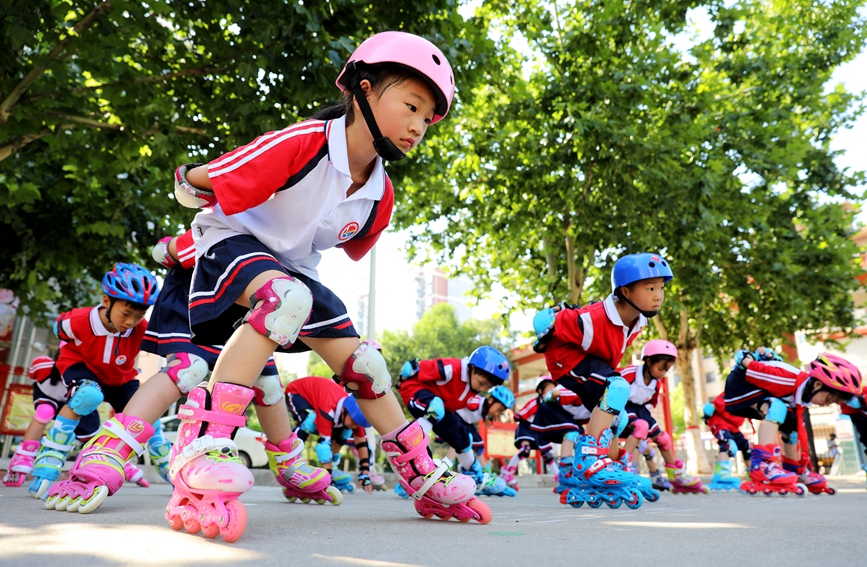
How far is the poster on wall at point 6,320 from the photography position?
46.3ft

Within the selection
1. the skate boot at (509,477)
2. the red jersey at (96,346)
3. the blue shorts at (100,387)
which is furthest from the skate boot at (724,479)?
the red jersey at (96,346)

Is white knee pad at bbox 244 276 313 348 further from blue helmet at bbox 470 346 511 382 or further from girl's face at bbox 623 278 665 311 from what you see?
blue helmet at bbox 470 346 511 382

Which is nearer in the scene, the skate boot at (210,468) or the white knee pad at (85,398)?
the skate boot at (210,468)

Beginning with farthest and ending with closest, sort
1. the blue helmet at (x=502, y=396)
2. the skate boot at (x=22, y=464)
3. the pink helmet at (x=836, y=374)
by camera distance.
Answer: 1. the blue helmet at (x=502, y=396)
2. the pink helmet at (x=836, y=374)
3. the skate boot at (x=22, y=464)

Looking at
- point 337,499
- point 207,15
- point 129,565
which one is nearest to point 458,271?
point 207,15

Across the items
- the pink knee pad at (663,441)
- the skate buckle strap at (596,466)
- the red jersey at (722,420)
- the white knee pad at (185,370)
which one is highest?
the white knee pad at (185,370)

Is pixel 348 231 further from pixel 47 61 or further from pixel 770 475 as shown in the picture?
pixel 770 475

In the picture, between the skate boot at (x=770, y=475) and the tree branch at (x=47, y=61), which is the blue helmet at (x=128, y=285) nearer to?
the tree branch at (x=47, y=61)

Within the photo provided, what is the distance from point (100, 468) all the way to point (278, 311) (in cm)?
130

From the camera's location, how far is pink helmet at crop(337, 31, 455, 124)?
2.50 m

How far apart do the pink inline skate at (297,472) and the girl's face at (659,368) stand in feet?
15.4

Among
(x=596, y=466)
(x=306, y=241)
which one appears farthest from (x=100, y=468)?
(x=596, y=466)

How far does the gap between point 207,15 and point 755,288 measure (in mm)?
12743

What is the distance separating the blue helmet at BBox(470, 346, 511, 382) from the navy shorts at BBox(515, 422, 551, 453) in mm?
3066
